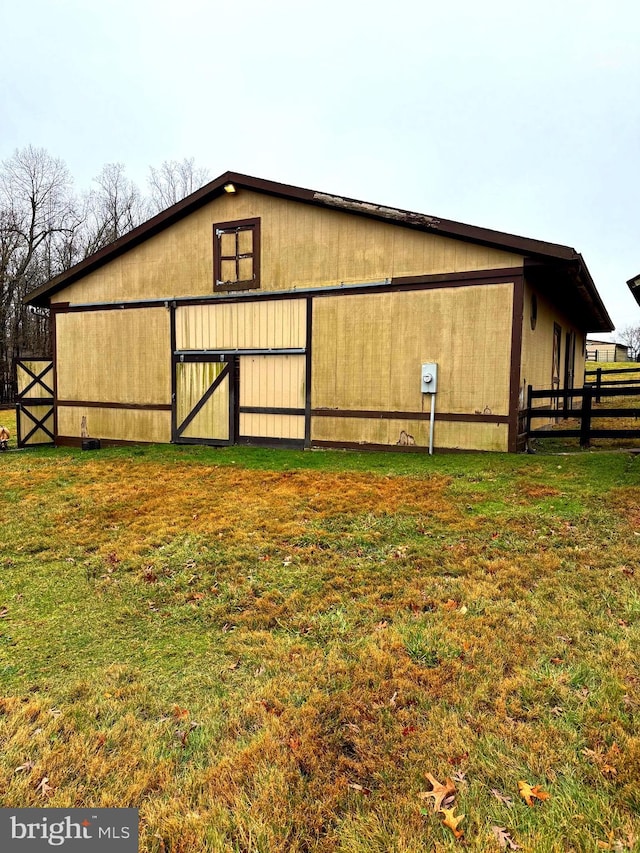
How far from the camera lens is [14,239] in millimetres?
29297

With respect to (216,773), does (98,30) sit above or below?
above

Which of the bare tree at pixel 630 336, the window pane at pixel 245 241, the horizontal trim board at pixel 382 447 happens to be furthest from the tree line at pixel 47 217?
the bare tree at pixel 630 336

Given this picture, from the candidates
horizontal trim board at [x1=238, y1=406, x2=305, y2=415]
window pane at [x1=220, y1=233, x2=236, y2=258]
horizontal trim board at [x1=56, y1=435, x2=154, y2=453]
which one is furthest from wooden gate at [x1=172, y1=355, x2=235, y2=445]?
window pane at [x1=220, y1=233, x2=236, y2=258]

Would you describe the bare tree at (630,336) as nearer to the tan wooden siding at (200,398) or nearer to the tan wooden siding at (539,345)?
the tan wooden siding at (539,345)

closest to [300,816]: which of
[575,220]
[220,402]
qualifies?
[220,402]

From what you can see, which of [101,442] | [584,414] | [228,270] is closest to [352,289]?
[228,270]

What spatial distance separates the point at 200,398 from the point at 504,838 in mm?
10265

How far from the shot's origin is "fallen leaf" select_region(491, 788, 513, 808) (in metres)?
1.78

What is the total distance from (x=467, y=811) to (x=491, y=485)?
507cm

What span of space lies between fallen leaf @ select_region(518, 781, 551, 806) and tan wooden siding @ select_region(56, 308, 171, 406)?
422 inches

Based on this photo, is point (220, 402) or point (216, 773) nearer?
point (216, 773)

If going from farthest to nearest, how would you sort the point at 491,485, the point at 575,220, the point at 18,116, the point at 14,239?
the point at 575,220 < the point at 18,116 < the point at 14,239 < the point at 491,485

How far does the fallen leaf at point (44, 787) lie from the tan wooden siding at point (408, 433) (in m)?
7.84

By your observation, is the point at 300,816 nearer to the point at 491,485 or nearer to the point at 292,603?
the point at 292,603
